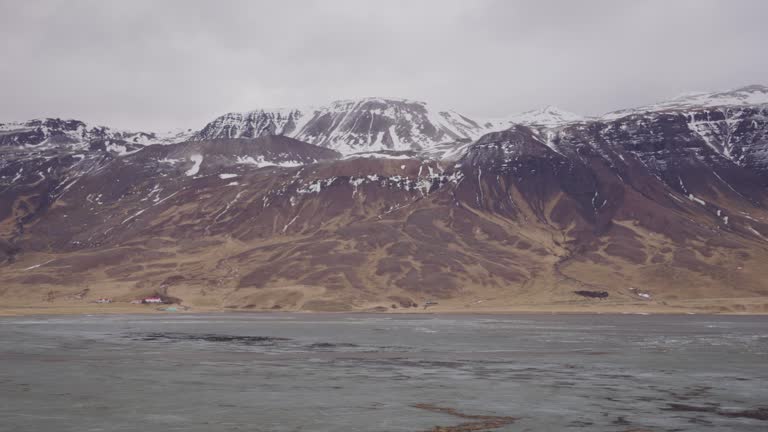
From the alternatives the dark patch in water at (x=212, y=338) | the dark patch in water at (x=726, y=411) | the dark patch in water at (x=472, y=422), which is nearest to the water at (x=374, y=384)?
the dark patch in water at (x=726, y=411)

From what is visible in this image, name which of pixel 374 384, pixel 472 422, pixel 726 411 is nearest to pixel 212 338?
pixel 374 384

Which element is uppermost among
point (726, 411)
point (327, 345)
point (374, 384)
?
point (726, 411)

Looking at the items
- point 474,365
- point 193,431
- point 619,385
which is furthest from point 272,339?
point 193,431

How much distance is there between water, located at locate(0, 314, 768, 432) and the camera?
37281 millimetres

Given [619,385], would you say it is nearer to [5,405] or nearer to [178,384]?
[178,384]

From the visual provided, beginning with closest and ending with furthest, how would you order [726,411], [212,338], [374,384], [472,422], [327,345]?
[472,422] → [726,411] → [374,384] → [327,345] → [212,338]

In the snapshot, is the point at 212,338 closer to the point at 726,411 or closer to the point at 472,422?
the point at 472,422

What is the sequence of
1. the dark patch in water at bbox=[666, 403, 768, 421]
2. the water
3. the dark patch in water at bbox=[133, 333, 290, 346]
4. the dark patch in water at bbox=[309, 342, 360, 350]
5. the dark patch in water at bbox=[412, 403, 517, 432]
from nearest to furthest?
the dark patch in water at bbox=[412, 403, 517, 432] < the water < the dark patch in water at bbox=[666, 403, 768, 421] < the dark patch in water at bbox=[309, 342, 360, 350] < the dark patch in water at bbox=[133, 333, 290, 346]

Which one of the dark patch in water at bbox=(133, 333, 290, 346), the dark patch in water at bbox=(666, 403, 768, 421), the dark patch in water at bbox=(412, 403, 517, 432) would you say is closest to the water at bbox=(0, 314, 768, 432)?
the dark patch in water at bbox=(666, 403, 768, 421)

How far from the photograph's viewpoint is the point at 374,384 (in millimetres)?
51562

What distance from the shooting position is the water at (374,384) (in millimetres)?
37281

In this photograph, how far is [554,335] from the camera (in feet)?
349

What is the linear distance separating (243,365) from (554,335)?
55.0m

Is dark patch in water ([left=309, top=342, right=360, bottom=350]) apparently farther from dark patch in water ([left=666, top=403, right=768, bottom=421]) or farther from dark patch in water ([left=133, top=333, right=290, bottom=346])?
dark patch in water ([left=666, top=403, right=768, bottom=421])
